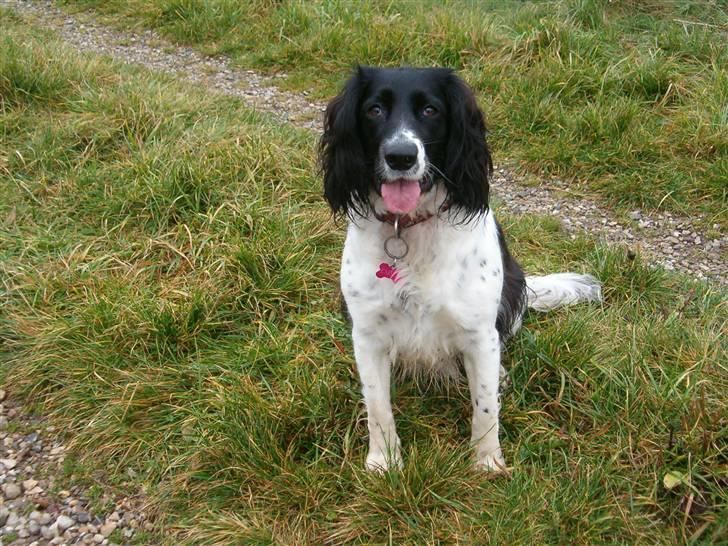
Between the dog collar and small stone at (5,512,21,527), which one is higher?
the dog collar

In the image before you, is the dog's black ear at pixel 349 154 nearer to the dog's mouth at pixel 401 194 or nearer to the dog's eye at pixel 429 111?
the dog's mouth at pixel 401 194

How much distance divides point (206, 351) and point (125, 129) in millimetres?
2055

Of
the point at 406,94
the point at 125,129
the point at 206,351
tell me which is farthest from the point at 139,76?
the point at 406,94

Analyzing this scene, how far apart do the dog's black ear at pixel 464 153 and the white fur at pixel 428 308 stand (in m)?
0.06

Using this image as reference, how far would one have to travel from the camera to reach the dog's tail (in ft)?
10.9

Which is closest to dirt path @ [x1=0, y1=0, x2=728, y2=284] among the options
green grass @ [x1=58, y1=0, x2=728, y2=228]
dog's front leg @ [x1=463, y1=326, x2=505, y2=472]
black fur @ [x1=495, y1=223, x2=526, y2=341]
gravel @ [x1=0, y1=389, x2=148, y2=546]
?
green grass @ [x1=58, y1=0, x2=728, y2=228]

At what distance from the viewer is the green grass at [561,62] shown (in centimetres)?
456

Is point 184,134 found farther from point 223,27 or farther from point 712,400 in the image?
point 712,400

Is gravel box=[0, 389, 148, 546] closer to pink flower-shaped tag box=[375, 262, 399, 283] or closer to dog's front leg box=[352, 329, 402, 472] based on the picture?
dog's front leg box=[352, 329, 402, 472]

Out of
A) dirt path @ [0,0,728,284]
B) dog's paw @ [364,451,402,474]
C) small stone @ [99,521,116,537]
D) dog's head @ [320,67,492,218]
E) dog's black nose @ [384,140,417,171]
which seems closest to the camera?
dog's black nose @ [384,140,417,171]

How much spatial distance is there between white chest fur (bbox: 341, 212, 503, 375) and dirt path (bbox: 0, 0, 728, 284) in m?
1.74

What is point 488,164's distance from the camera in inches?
98.8

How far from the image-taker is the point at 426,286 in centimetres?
242

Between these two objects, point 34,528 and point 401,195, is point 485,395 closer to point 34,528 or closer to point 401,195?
point 401,195
